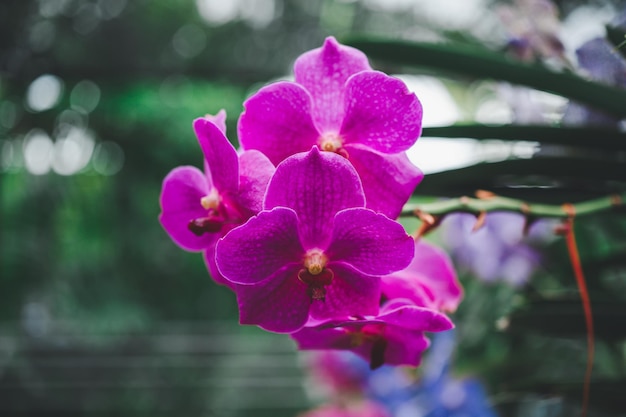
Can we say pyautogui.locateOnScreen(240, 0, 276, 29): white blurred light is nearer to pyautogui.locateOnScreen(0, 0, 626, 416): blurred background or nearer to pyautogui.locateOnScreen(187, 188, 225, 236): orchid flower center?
pyautogui.locateOnScreen(0, 0, 626, 416): blurred background

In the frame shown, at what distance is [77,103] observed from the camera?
1666mm

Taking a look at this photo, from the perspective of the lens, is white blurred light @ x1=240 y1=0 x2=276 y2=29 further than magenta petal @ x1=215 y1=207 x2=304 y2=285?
Yes

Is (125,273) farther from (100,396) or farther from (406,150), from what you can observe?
(406,150)

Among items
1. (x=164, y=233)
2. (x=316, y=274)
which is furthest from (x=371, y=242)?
(x=164, y=233)

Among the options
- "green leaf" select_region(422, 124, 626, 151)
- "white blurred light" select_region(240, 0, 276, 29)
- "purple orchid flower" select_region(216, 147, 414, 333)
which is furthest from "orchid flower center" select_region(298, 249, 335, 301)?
"white blurred light" select_region(240, 0, 276, 29)

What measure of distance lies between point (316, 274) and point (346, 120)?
2.6 inches

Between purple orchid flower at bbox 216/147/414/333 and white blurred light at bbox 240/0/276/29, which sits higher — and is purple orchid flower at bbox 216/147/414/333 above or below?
below

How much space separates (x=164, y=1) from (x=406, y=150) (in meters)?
2.63

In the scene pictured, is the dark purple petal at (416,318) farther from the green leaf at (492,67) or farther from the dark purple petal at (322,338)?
the green leaf at (492,67)

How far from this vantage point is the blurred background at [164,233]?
468 millimetres

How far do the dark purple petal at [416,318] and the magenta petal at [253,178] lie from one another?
Answer: 67 mm

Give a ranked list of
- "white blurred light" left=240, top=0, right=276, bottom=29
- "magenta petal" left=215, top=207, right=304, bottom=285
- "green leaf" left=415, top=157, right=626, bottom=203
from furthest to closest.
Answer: "white blurred light" left=240, top=0, right=276, bottom=29 < "green leaf" left=415, top=157, right=626, bottom=203 < "magenta petal" left=215, top=207, right=304, bottom=285

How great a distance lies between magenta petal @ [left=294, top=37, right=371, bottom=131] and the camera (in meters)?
0.26

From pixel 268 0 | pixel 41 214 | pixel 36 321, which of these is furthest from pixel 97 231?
pixel 268 0
